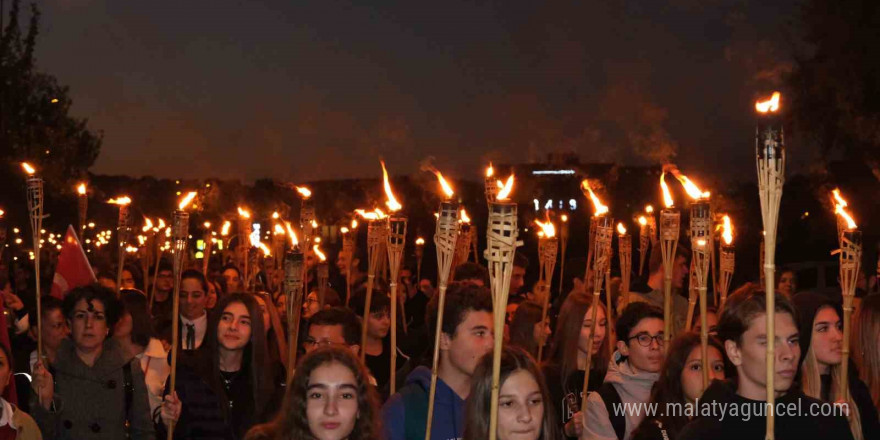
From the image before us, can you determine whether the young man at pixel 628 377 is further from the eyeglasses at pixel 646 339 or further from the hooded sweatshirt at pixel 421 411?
the hooded sweatshirt at pixel 421 411

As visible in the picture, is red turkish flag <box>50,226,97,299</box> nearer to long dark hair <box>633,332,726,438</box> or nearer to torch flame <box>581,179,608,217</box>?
torch flame <box>581,179,608,217</box>

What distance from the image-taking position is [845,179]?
27.5 metres

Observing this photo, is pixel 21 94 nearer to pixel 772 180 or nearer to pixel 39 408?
pixel 39 408

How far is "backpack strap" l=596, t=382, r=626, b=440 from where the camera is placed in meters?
5.99

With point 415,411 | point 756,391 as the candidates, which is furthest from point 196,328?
point 756,391

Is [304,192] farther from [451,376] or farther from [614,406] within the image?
[614,406]

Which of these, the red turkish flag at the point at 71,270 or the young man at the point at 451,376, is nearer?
the young man at the point at 451,376

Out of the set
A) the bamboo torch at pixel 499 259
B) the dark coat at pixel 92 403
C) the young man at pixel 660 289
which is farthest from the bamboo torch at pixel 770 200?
the young man at pixel 660 289

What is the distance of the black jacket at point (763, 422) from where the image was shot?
168 inches

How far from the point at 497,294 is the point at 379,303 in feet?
15.9

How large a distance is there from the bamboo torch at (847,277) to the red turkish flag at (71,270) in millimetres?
7480

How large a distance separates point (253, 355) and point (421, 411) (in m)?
1.93

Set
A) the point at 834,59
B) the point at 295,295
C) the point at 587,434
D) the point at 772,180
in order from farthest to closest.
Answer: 1. the point at 834,59
2. the point at 295,295
3. the point at 587,434
4. the point at 772,180

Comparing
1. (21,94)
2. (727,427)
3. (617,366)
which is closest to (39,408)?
(617,366)
